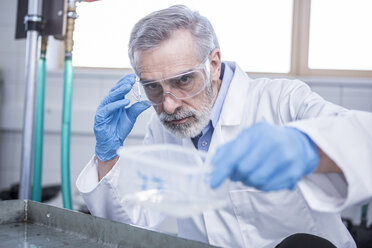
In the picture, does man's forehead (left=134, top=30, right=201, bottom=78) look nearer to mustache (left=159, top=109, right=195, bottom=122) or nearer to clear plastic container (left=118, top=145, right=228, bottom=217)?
mustache (left=159, top=109, right=195, bottom=122)

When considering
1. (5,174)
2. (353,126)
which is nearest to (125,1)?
Answer: (5,174)

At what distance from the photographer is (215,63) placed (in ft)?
4.69

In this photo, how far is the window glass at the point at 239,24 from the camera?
2.81 meters

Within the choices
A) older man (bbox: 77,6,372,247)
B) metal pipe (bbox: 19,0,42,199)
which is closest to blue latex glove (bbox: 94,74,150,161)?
older man (bbox: 77,6,372,247)

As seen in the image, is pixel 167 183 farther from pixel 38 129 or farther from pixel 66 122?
pixel 38 129

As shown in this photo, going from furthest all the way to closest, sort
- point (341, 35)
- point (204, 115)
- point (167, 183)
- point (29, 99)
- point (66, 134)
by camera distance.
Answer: point (341, 35) → point (66, 134) → point (29, 99) → point (204, 115) → point (167, 183)

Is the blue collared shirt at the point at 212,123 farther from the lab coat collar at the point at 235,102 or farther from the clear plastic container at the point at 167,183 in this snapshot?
the clear plastic container at the point at 167,183

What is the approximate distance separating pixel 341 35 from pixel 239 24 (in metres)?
0.74

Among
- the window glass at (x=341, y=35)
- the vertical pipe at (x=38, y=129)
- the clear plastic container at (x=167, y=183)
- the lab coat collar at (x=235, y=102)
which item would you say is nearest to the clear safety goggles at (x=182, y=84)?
the lab coat collar at (x=235, y=102)

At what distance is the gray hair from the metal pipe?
630 mm

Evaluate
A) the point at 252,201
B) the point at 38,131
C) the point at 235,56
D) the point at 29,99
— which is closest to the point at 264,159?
the point at 252,201

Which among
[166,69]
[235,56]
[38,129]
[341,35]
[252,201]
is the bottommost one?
[252,201]

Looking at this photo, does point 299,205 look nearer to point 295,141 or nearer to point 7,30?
point 295,141

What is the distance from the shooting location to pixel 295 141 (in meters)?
0.74
